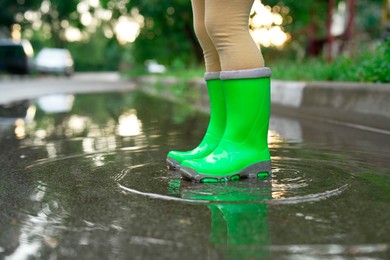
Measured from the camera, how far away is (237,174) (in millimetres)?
3102

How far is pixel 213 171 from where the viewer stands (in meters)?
3.04

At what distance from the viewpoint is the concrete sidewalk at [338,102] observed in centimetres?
545

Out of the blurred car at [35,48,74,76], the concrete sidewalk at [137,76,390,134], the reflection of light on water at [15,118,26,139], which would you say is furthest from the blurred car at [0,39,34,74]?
the concrete sidewalk at [137,76,390,134]

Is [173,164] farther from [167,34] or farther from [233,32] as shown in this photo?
[167,34]

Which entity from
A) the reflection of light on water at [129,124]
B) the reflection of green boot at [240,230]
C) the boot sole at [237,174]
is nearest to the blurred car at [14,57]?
the reflection of light on water at [129,124]

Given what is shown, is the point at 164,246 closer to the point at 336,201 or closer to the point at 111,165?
the point at 336,201

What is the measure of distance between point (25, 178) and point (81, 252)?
4.80 ft

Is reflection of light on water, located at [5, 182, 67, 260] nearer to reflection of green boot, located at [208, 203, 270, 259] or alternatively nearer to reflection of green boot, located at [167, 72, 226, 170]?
reflection of green boot, located at [208, 203, 270, 259]

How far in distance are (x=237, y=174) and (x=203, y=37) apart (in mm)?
880

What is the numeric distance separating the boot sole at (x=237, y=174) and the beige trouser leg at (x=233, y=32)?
49cm

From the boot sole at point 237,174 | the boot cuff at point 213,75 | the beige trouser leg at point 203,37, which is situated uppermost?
→ the beige trouser leg at point 203,37

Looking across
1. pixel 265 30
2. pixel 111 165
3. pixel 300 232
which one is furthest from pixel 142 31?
pixel 300 232

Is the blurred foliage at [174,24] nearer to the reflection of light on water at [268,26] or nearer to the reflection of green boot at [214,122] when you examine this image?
the reflection of light on water at [268,26]

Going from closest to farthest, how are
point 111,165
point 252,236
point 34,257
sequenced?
point 34,257 < point 252,236 < point 111,165
